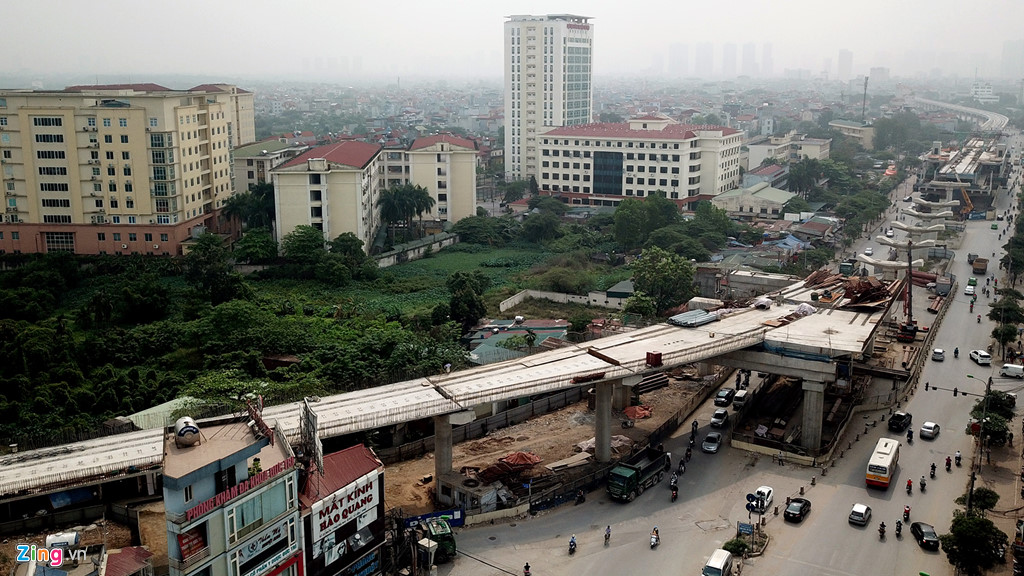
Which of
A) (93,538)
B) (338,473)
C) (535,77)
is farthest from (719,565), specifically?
(535,77)

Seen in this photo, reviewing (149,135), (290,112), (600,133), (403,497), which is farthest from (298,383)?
(290,112)

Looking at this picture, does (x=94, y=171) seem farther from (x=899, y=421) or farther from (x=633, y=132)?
(x=899, y=421)

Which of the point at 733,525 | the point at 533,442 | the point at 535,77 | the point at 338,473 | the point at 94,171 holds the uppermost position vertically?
the point at 535,77

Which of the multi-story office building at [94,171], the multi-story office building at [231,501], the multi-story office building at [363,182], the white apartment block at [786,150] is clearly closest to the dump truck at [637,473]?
the multi-story office building at [231,501]

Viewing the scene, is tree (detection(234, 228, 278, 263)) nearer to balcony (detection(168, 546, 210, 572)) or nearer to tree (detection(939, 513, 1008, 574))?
balcony (detection(168, 546, 210, 572))

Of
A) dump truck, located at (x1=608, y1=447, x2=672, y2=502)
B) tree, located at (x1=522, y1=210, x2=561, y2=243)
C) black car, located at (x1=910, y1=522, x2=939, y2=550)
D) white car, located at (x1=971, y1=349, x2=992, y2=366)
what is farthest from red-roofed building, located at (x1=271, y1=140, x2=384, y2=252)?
black car, located at (x1=910, y1=522, x2=939, y2=550)

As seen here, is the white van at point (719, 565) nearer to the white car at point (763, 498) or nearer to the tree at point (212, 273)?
the white car at point (763, 498)
